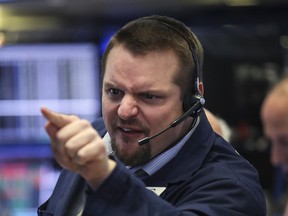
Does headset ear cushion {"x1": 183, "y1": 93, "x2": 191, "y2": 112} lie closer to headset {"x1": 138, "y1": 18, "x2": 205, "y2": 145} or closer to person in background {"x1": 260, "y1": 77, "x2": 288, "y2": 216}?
headset {"x1": 138, "y1": 18, "x2": 205, "y2": 145}

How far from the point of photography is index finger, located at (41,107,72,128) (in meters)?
1.19

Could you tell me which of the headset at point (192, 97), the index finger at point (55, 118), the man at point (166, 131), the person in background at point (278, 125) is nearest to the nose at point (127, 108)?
the man at point (166, 131)

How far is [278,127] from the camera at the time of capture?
8.57 feet

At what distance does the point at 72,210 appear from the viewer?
1626 millimetres

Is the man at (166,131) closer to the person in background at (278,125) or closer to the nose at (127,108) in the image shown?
the nose at (127,108)

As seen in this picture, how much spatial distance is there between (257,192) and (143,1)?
3597 millimetres

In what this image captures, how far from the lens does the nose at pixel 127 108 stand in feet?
5.02

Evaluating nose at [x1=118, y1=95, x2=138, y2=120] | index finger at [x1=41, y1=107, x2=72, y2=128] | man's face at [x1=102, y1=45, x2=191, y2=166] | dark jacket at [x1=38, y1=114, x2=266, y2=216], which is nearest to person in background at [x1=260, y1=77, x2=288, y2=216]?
dark jacket at [x1=38, y1=114, x2=266, y2=216]

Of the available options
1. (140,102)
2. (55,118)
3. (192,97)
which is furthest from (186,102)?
(55,118)

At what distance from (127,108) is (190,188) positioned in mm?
227

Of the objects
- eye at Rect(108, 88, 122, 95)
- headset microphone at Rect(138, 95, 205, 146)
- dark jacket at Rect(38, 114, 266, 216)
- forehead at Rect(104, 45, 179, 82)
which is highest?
forehead at Rect(104, 45, 179, 82)

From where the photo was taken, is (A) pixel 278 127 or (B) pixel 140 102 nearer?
(B) pixel 140 102

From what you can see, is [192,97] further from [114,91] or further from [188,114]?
[114,91]

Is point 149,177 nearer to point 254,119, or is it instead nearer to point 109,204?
point 109,204
